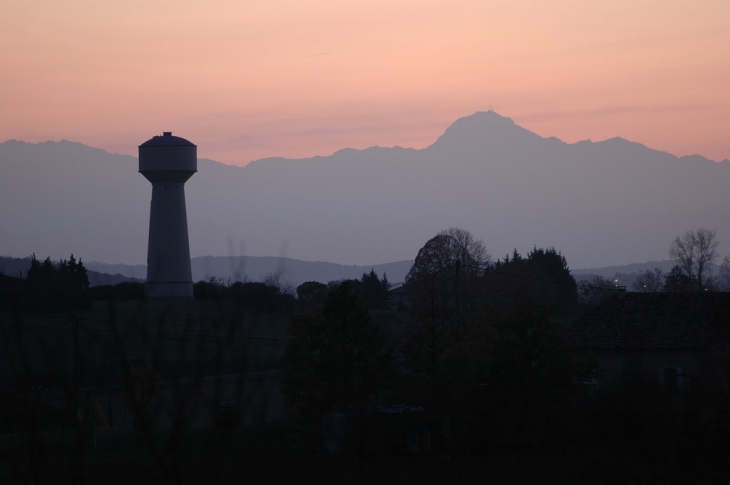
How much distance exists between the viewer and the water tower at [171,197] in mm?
52438

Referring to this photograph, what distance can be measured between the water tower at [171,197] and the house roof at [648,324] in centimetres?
2794

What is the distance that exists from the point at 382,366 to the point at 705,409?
16.2m

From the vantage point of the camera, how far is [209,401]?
5250 millimetres

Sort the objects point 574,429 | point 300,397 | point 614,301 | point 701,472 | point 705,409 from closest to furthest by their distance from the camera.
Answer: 1. point 701,472
2. point 705,409
3. point 574,429
4. point 300,397
5. point 614,301

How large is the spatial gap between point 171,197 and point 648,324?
32746mm

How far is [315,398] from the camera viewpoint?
25.6m

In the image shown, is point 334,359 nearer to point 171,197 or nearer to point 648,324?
point 648,324

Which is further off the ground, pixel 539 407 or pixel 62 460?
pixel 62 460

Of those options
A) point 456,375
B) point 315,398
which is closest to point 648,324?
point 456,375

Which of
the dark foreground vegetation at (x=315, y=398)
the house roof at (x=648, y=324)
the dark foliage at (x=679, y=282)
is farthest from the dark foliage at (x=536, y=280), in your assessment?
the dark foreground vegetation at (x=315, y=398)

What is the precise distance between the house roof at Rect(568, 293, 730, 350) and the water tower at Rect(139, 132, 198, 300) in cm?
2794

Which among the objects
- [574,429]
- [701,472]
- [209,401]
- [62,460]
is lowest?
[574,429]

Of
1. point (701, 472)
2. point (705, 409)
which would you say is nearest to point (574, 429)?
point (705, 409)

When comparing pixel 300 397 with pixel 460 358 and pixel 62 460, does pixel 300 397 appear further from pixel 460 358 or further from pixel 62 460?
pixel 62 460
